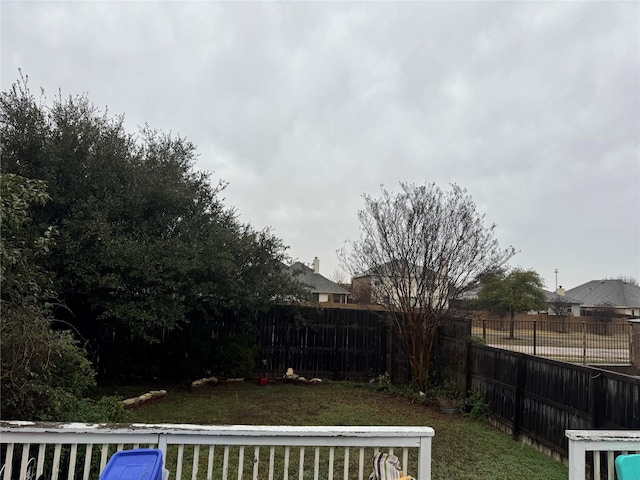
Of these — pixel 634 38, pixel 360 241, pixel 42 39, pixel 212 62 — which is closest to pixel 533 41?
pixel 634 38

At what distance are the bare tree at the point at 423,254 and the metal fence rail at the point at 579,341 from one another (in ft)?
11.3

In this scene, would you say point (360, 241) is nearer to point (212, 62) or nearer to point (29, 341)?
point (212, 62)

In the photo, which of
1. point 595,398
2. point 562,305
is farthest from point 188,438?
point 562,305

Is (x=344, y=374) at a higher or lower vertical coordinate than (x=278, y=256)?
lower

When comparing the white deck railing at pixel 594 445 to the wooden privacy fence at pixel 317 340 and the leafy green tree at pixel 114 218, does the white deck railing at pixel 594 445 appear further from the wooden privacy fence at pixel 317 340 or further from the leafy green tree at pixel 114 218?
the wooden privacy fence at pixel 317 340

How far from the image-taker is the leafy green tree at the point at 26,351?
2.91 metres

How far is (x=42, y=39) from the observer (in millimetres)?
6000

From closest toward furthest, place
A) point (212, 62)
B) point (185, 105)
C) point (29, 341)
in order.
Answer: point (29, 341) → point (212, 62) → point (185, 105)

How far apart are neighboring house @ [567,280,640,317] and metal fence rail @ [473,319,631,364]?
2191 cm

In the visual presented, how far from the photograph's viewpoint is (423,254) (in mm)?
8109

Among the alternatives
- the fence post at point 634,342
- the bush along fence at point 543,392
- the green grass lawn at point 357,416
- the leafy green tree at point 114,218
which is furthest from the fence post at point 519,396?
the fence post at point 634,342

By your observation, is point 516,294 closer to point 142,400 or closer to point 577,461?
point 142,400

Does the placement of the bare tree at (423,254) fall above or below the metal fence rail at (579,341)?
above

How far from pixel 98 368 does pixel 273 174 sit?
5698 mm
